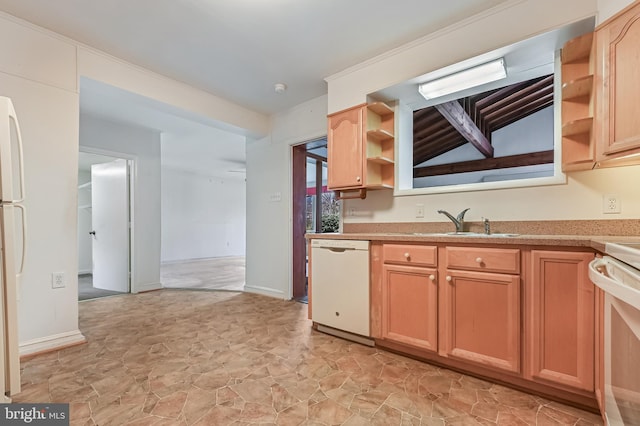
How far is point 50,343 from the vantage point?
230cm

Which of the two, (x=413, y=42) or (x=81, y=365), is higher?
(x=413, y=42)

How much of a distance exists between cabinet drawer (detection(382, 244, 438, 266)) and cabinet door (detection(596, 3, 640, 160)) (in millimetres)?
1069

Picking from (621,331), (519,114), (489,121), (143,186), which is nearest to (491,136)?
(519,114)

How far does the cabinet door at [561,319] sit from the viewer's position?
1.48 m

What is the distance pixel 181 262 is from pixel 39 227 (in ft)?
19.4

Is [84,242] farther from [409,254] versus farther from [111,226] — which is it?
[409,254]

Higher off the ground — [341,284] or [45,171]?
[45,171]

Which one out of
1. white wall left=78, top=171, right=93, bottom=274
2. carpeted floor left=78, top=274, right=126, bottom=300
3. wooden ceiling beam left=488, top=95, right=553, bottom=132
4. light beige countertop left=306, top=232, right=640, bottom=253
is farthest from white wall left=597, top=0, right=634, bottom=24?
white wall left=78, top=171, right=93, bottom=274

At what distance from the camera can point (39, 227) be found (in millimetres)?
2305

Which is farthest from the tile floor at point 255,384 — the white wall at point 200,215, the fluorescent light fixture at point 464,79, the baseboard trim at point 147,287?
the white wall at point 200,215

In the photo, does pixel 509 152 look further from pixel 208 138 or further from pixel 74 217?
pixel 74 217

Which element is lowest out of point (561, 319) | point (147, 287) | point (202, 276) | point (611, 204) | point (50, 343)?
point (202, 276)

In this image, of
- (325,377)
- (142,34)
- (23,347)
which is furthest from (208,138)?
(325,377)

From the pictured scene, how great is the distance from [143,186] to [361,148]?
3592 mm
